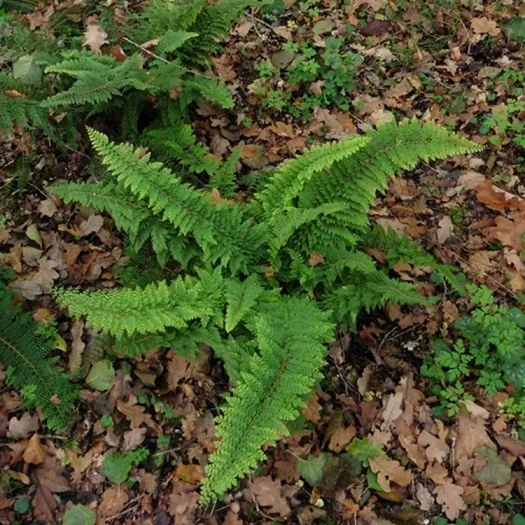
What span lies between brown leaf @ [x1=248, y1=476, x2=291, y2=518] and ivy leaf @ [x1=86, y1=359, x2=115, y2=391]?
1178 millimetres

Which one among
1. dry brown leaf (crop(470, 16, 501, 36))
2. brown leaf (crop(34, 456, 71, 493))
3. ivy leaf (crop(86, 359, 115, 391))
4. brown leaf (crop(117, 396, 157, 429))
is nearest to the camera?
brown leaf (crop(34, 456, 71, 493))

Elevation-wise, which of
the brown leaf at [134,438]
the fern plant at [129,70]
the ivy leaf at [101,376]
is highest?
the fern plant at [129,70]

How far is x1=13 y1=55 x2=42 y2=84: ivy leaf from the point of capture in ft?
12.9

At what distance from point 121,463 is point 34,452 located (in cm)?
55

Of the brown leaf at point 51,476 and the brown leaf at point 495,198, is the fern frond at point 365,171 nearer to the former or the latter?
the brown leaf at point 495,198

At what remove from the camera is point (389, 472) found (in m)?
3.43

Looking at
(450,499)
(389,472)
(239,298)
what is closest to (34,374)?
(239,298)

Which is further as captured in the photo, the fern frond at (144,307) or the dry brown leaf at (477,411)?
the dry brown leaf at (477,411)

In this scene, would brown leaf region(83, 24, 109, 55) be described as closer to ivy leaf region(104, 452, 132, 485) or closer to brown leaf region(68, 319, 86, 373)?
brown leaf region(68, 319, 86, 373)

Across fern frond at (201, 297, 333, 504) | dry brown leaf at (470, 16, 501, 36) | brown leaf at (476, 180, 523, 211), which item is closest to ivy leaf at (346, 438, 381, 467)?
fern frond at (201, 297, 333, 504)

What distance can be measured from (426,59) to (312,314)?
3.49m

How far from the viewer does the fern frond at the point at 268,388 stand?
8.79ft

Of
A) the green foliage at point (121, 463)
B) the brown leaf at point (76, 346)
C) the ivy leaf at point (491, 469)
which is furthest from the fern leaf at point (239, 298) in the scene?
the ivy leaf at point (491, 469)

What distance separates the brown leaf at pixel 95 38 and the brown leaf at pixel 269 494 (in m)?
3.33
